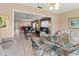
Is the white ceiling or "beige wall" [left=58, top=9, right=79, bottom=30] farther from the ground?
the white ceiling

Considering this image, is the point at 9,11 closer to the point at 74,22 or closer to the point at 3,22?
the point at 3,22

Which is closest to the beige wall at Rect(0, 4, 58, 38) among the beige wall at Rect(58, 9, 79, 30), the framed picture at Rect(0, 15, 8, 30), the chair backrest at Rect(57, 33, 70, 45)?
the framed picture at Rect(0, 15, 8, 30)

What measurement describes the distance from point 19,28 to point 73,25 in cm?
82

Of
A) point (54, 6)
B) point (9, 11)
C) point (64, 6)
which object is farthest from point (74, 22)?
point (9, 11)

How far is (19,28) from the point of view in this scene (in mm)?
1990

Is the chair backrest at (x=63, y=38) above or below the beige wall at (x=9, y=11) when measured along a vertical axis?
below

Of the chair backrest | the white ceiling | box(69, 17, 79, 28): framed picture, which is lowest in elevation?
the chair backrest

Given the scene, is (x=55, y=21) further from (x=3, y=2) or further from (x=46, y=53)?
(x=3, y=2)

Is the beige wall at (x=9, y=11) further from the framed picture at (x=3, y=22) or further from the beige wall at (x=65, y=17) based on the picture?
the beige wall at (x=65, y=17)

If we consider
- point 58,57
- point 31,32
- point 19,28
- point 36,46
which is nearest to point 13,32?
point 19,28

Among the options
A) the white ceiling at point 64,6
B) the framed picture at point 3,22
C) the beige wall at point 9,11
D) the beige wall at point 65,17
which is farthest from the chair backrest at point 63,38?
the framed picture at point 3,22

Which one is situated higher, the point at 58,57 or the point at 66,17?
the point at 66,17

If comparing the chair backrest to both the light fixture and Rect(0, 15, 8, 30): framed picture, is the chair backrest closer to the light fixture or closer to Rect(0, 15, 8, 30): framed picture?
the light fixture

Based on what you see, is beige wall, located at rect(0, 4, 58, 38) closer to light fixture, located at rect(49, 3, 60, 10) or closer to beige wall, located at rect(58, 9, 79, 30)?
light fixture, located at rect(49, 3, 60, 10)
